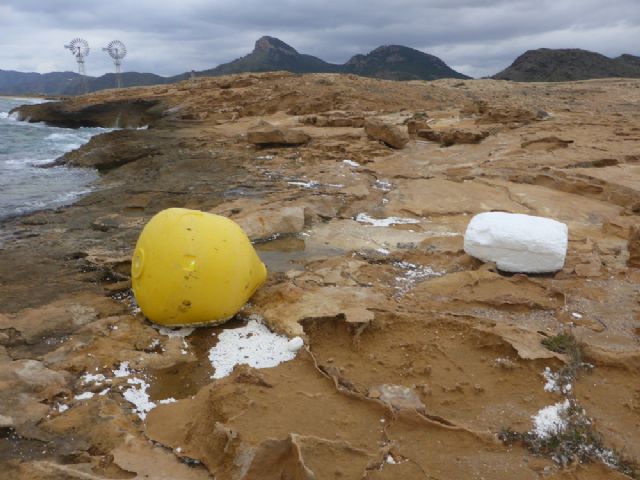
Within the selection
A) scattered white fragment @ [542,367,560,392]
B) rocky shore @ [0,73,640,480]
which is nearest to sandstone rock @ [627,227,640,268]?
rocky shore @ [0,73,640,480]

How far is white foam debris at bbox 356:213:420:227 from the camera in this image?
21.1 ft

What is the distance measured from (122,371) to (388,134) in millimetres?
9003

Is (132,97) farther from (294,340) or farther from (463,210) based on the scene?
(294,340)

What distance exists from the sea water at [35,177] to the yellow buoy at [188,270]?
4.55 m

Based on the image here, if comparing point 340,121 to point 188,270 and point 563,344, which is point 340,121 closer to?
point 188,270

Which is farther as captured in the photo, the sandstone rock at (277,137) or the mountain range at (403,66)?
the mountain range at (403,66)

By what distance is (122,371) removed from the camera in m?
3.30

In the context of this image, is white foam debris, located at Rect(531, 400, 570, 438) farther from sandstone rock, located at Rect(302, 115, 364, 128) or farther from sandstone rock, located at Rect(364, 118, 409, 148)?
sandstone rock, located at Rect(302, 115, 364, 128)

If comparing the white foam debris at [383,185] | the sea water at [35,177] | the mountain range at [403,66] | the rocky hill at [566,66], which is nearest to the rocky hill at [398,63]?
the mountain range at [403,66]

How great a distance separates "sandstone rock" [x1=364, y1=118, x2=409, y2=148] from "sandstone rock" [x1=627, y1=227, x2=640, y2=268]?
687 centimetres

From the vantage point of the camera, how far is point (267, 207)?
6.87 metres

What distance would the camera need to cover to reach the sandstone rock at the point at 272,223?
5.99 meters

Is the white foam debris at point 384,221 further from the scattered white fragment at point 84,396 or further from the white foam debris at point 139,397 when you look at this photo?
the scattered white fragment at point 84,396

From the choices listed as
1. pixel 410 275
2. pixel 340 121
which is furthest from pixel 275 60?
pixel 410 275
